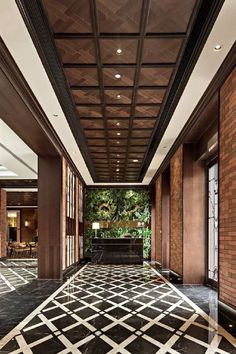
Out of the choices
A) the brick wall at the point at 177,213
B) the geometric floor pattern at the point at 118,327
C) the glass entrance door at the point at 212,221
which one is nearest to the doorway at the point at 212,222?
the glass entrance door at the point at 212,221

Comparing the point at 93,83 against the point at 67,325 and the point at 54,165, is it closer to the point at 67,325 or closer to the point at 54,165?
the point at 67,325

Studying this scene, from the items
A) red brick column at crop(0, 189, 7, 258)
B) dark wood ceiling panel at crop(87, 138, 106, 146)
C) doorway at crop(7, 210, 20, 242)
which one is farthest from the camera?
doorway at crop(7, 210, 20, 242)

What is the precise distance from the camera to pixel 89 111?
6980 millimetres

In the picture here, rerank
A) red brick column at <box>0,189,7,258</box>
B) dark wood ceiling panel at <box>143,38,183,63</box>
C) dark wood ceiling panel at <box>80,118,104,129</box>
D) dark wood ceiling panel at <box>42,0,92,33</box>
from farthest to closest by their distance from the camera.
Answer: red brick column at <box>0,189,7,258</box> < dark wood ceiling panel at <box>80,118,104,129</box> < dark wood ceiling panel at <box>143,38,183,63</box> < dark wood ceiling panel at <box>42,0,92,33</box>

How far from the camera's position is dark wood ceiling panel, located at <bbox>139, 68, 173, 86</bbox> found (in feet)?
17.2

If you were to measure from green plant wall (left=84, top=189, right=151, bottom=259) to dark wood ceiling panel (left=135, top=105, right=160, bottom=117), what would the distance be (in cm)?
1001

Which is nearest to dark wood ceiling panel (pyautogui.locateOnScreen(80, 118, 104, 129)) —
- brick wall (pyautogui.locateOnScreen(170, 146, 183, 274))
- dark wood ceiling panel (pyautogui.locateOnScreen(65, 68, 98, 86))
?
dark wood ceiling panel (pyautogui.locateOnScreen(65, 68, 98, 86))

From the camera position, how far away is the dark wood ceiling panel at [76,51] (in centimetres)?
445

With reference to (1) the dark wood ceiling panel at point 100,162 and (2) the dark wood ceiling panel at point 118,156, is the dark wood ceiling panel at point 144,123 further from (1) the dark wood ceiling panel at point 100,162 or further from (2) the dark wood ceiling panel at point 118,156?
(1) the dark wood ceiling panel at point 100,162

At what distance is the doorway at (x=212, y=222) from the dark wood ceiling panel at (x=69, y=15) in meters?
4.77

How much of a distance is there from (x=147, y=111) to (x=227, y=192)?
2478 millimetres

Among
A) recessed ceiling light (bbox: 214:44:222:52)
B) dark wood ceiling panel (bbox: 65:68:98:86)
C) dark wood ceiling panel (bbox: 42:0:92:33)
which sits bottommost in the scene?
dark wood ceiling panel (bbox: 65:68:98:86)

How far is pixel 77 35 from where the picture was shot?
14.1ft

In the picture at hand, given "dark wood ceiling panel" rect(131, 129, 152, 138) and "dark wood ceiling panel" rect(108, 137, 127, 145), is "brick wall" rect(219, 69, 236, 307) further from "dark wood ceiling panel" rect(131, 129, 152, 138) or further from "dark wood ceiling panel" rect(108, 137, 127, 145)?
"dark wood ceiling panel" rect(108, 137, 127, 145)
